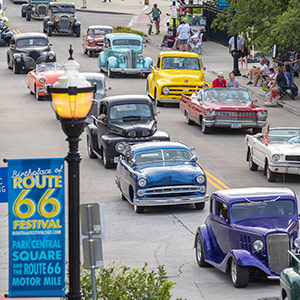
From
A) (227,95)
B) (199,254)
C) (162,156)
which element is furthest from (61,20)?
(199,254)

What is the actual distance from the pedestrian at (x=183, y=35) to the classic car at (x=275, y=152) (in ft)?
73.4

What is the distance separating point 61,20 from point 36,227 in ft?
148

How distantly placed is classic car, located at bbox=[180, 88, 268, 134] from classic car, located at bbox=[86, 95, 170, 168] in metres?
3.68

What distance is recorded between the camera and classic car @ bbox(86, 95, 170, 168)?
23.0m

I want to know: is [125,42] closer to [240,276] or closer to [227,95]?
[227,95]

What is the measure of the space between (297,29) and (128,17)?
1380 inches

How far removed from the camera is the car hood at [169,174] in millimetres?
18531

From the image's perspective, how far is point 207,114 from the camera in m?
27.5

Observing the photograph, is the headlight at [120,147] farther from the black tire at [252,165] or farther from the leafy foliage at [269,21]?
the leafy foliage at [269,21]

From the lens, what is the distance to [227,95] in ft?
93.8

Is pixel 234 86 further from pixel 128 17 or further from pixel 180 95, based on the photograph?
pixel 128 17

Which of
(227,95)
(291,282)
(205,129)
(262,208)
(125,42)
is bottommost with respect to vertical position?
(125,42)

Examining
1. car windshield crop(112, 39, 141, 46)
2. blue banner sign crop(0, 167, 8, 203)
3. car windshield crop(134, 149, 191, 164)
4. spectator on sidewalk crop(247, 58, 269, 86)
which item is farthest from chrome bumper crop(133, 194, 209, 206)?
car windshield crop(112, 39, 141, 46)

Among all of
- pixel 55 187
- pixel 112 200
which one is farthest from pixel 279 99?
pixel 55 187
